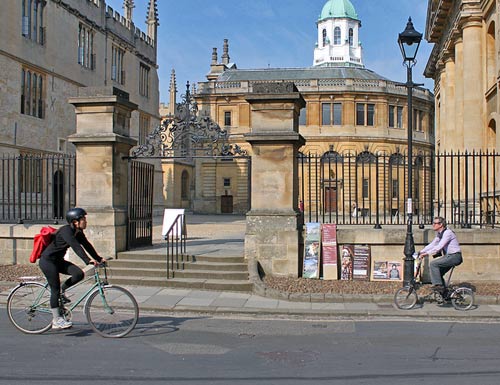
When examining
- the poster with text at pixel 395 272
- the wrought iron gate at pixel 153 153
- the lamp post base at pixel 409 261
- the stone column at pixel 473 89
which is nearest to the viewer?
the lamp post base at pixel 409 261

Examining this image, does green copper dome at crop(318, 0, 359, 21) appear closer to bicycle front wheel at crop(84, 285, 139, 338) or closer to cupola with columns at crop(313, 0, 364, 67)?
cupola with columns at crop(313, 0, 364, 67)

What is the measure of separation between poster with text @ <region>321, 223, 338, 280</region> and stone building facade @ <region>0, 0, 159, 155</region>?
76.1 feet

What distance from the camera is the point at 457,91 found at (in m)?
29.7

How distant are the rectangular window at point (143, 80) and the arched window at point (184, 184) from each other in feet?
74.4

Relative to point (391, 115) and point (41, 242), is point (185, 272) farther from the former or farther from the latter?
point (391, 115)

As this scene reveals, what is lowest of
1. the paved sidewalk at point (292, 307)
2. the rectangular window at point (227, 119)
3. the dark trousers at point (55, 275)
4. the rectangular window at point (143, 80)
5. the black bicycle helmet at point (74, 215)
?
the paved sidewalk at point (292, 307)

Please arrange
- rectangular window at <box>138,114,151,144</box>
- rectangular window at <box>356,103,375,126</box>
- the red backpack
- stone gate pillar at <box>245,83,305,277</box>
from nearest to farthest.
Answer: the red backpack < stone gate pillar at <box>245,83,305,277</box> < rectangular window at <box>138,114,151,144</box> < rectangular window at <box>356,103,375,126</box>

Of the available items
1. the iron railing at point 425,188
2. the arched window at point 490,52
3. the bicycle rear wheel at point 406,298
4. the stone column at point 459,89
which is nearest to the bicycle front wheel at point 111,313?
the bicycle rear wheel at point 406,298

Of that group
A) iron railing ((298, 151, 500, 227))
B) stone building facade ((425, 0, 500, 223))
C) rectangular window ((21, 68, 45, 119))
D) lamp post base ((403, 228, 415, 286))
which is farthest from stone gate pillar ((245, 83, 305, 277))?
rectangular window ((21, 68, 45, 119))

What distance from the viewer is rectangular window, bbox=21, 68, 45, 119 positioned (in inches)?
1334

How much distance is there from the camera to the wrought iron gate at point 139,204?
1510cm

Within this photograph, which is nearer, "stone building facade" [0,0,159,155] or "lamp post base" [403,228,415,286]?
"lamp post base" [403,228,415,286]

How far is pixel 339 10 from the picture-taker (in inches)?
4055

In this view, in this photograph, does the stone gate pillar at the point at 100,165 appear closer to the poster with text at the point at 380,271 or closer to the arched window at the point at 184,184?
the poster with text at the point at 380,271
